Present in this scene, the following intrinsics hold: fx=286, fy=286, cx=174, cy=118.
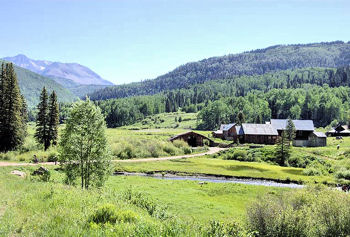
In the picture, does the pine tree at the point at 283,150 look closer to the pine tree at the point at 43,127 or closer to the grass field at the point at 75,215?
the grass field at the point at 75,215

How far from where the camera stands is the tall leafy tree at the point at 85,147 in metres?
29.7

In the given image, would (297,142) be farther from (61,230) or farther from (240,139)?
(61,230)

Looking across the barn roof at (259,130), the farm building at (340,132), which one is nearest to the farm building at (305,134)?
the barn roof at (259,130)

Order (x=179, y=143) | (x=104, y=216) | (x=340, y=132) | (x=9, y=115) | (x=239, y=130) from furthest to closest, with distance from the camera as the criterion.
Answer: (x=340, y=132)
(x=239, y=130)
(x=179, y=143)
(x=9, y=115)
(x=104, y=216)

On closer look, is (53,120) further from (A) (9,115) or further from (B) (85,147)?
(B) (85,147)

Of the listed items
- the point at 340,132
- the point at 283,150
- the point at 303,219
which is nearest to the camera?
the point at 303,219

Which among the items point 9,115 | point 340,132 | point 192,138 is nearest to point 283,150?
point 192,138

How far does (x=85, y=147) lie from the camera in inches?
1182

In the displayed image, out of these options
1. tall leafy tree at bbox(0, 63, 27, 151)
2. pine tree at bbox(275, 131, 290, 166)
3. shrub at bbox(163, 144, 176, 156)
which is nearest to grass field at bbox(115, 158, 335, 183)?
pine tree at bbox(275, 131, 290, 166)

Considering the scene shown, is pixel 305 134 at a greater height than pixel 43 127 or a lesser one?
lesser

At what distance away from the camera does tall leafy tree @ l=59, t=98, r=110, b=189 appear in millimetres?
29734

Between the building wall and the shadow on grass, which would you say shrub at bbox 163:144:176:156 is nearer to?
the shadow on grass

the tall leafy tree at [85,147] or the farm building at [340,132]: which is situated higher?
the tall leafy tree at [85,147]

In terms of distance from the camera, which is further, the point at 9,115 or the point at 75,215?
the point at 9,115
